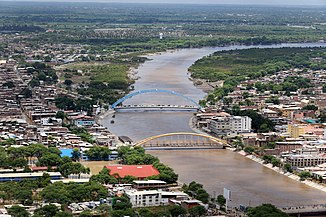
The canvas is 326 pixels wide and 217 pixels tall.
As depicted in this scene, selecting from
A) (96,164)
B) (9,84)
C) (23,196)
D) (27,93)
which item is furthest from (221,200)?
(9,84)

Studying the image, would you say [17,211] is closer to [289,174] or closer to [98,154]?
[98,154]

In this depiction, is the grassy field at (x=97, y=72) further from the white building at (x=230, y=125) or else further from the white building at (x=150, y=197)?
the white building at (x=150, y=197)

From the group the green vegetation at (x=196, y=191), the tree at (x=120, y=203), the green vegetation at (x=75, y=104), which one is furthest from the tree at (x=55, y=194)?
the green vegetation at (x=75, y=104)

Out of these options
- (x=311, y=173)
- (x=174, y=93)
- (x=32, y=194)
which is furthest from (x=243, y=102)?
(x=32, y=194)

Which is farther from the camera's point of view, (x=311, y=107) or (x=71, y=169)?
(x=311, y=107)

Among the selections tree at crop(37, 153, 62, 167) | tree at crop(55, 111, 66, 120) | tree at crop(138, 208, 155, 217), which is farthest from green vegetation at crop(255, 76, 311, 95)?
tree at crop(138, 208, 155, 217)

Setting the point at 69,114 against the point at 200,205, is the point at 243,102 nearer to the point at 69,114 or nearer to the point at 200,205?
the point at 69,114

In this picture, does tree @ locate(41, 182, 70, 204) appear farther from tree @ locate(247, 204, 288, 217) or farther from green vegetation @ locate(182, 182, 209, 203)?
tree @ locate(247, 204, 288, 217)
